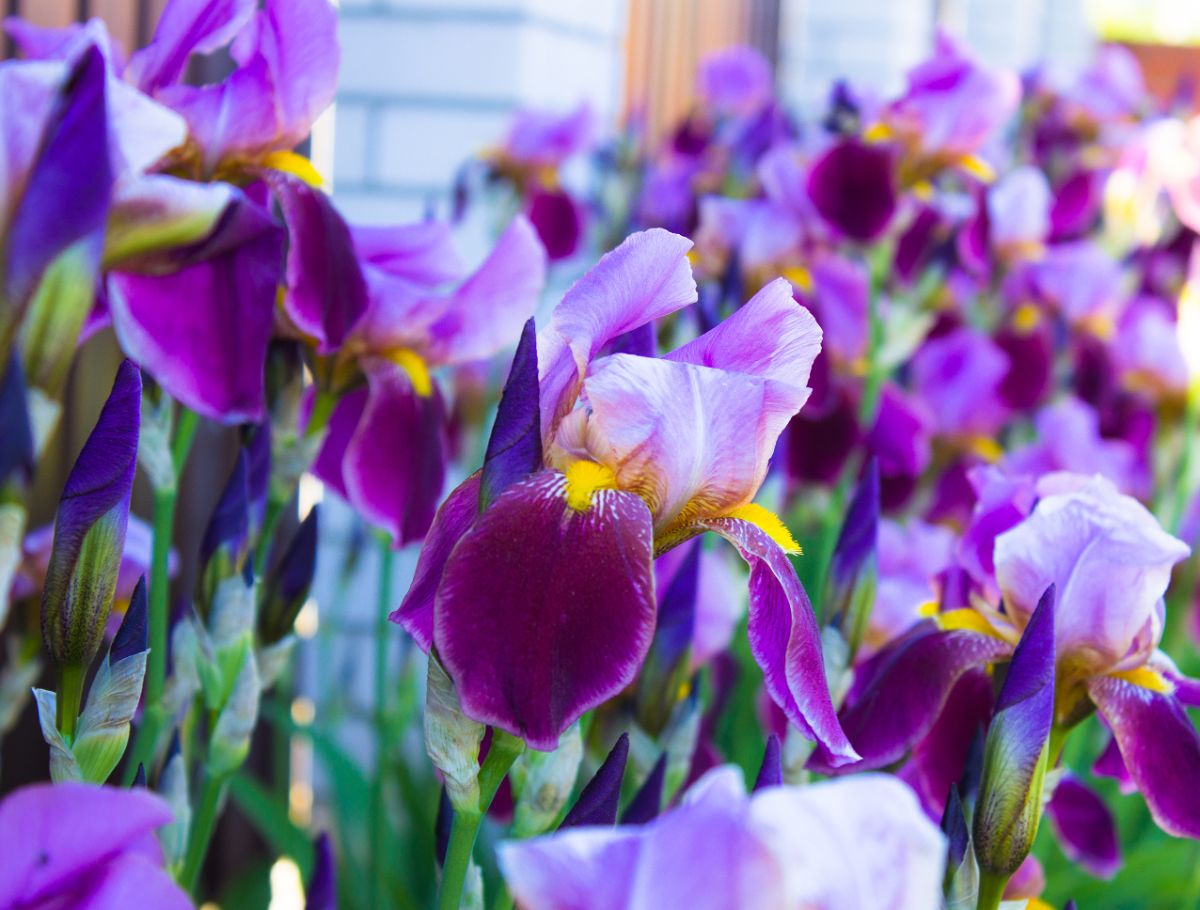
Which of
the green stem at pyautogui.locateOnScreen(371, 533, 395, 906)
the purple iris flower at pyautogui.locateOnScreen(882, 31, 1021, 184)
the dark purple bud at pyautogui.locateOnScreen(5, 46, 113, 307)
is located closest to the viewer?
the dark purple bud at pyautogui.locateOnScreen(5, 46, 113, 307)

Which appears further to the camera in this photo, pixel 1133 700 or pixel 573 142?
pixel 573 142

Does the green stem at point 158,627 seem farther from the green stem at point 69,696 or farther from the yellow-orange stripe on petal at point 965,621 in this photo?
the yellow-orange stripe on petal at point 965,621

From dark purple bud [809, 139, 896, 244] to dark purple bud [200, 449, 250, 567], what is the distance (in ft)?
2.73

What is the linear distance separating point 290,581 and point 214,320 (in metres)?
0.18

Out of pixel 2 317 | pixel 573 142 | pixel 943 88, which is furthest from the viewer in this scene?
pixel 573 142

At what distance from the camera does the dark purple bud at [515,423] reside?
18.9 inches

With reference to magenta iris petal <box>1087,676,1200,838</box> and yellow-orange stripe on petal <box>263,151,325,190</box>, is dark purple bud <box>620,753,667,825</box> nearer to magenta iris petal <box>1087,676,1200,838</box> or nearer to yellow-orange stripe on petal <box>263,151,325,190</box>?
→ magenta iris petal <box>1087,676,1200,838</box>

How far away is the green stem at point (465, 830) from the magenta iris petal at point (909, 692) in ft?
0.55

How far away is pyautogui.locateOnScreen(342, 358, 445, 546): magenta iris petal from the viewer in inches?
31.3

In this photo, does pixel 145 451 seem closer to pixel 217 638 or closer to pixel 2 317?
pixel 217 638

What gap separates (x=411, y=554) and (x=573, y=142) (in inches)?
27.3

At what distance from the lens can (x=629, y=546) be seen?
48cm

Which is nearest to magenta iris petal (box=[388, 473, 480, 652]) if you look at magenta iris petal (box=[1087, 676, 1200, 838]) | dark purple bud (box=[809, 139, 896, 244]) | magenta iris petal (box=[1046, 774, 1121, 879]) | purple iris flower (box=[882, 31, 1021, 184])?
magenta iris petal (box=[1087, 676, 1200, 838])

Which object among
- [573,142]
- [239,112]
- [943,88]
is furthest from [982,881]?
[573,142]
